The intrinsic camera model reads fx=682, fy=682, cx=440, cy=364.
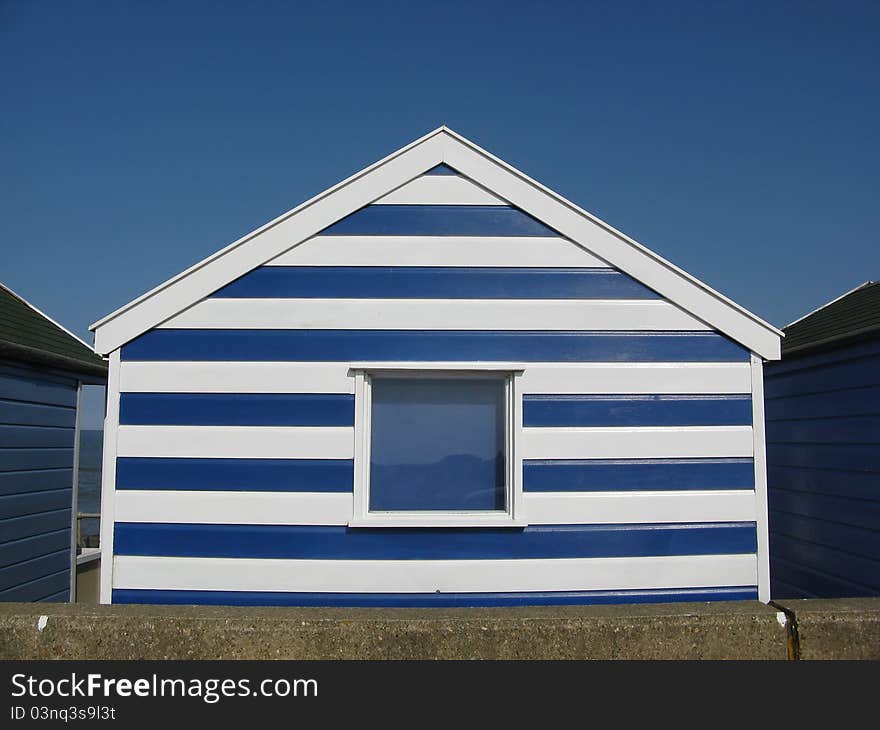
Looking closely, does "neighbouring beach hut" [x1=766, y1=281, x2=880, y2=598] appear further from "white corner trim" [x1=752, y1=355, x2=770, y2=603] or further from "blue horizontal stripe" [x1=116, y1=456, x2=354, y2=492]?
"blue horizontal stripe" [x1=116, y1=456, x2=354, y2=492]

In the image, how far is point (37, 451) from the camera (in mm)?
7441

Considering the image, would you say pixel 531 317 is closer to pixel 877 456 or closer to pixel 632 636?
pixel 632 636

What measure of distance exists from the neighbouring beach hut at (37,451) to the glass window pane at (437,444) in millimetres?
4183

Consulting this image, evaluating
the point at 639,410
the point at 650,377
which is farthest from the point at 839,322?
the point at 639,410

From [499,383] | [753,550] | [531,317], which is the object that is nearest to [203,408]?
[499,383]

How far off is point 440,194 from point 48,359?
4.84 meters

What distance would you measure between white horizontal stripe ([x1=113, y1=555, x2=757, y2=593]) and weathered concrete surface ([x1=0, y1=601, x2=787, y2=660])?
5.04 feet

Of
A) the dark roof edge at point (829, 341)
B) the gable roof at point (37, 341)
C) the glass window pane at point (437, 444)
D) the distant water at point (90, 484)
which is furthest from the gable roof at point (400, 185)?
the distant water at point (90, 484)

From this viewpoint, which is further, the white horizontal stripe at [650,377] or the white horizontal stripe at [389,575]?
the white horizontal stripe at [650,377]

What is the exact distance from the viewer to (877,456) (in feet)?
19.8

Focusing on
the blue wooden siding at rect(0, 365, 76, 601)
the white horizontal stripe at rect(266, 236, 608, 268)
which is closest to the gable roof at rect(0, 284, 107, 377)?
the blue wooden siding at rect(0, 365, 76, 601)

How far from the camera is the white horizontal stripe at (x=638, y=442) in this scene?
4980 millimetres

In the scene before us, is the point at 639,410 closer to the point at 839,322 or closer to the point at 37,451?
the point at 839,322

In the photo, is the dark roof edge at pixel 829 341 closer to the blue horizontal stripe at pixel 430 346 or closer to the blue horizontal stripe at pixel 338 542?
the blue horizontal stripe at pixel 430 346
